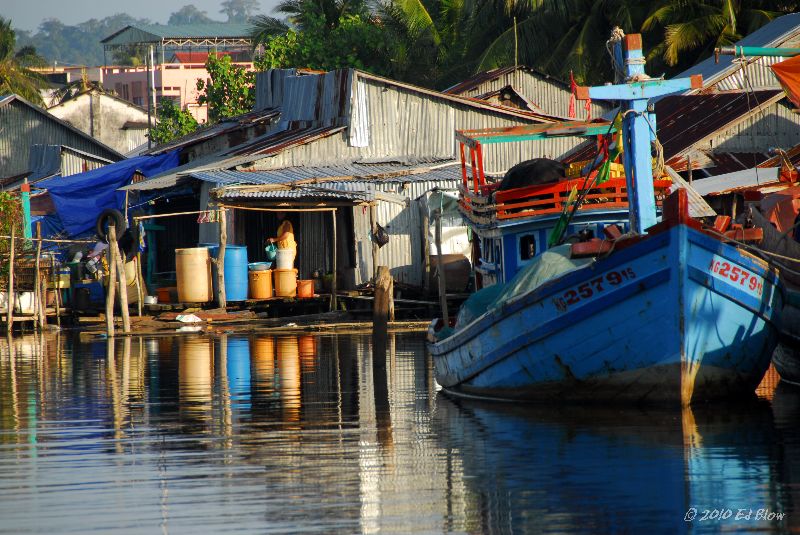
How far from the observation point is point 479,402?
1540cm

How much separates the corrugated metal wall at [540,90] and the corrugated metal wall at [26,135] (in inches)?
662

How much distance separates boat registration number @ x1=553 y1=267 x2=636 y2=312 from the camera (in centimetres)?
1321

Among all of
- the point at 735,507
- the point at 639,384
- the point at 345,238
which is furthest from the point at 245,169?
the point at 735,507

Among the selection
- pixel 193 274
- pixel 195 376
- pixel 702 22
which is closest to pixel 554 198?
pixel 195 376

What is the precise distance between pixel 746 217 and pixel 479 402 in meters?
3.92

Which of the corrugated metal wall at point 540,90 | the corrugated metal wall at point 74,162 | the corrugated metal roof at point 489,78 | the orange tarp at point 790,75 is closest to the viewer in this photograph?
the orange tarp at point 790,75

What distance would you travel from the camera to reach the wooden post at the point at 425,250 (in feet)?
94.0

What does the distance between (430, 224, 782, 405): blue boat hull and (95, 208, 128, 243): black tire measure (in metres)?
15.8

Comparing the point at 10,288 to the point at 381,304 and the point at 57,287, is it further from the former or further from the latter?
the point at 381,304

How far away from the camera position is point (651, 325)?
13328 millimetres

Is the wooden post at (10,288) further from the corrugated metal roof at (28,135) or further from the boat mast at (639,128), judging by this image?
the corrugated metal roof at (28,135)

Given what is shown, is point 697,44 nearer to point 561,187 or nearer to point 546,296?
point 561,187

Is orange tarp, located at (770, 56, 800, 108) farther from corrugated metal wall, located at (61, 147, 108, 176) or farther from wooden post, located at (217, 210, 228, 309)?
corrugated metal wall, located at (61, 147, 108, 176)

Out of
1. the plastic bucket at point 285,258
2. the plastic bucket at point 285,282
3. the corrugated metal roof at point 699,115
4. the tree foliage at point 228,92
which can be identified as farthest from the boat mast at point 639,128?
the tree foliage at point 228,92
